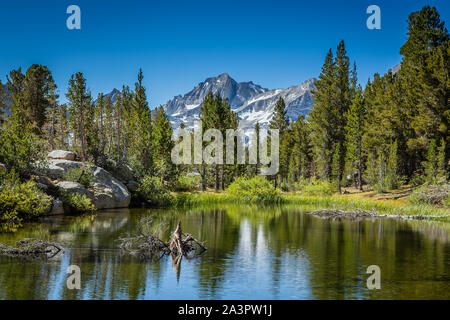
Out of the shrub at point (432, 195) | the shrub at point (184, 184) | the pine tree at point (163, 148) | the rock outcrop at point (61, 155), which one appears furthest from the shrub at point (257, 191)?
the rock outcrop at point (61, 155)

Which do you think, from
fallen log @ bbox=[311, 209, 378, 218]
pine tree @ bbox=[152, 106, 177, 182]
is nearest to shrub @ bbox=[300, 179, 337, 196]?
fallen log @ bbox=[311, 209, 378, 218]

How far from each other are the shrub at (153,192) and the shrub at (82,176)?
6328 millimetres

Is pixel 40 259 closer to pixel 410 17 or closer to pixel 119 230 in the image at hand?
pixel 119 230

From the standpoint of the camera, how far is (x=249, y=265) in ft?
54.5

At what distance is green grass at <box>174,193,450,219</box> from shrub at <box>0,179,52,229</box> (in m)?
17.3

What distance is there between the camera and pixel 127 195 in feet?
134

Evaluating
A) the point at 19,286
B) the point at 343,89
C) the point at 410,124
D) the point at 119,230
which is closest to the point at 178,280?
the point at 19,286

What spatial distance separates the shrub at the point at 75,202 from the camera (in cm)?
3323

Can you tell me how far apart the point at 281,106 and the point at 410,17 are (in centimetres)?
2820

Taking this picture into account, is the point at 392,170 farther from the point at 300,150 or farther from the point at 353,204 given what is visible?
the point at 300,150

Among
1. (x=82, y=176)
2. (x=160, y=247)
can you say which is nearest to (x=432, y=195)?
(x=160, y=247)

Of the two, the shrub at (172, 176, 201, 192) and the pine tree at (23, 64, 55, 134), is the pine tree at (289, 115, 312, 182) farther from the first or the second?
the pine tree at (23, 64, 55, 134)
